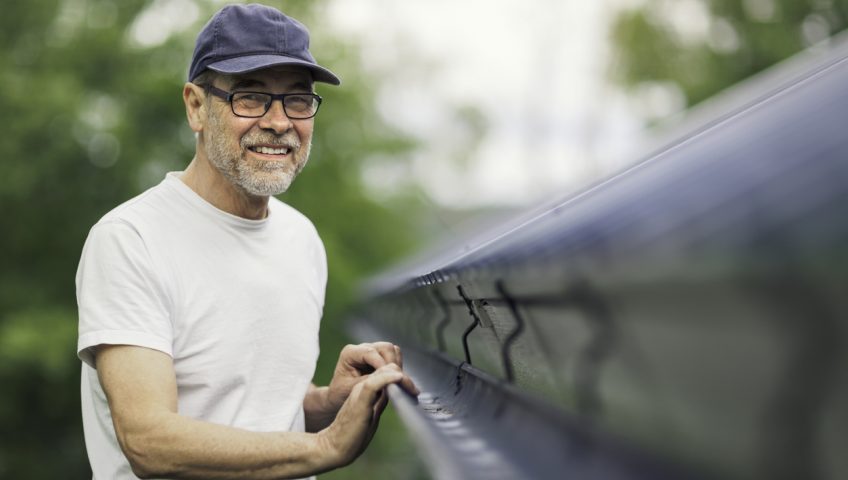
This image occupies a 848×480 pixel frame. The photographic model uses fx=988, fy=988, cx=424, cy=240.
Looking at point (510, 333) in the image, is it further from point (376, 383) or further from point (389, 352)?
point (389, 352)

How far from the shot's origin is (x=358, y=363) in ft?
7.02

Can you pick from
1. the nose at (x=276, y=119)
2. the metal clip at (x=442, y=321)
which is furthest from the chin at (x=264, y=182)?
the metal clip at (x=442, y=321)

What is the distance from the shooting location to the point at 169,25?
15.6m

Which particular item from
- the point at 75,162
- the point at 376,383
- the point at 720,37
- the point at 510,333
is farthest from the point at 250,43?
the point at 720,37

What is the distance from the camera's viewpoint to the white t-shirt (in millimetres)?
2031

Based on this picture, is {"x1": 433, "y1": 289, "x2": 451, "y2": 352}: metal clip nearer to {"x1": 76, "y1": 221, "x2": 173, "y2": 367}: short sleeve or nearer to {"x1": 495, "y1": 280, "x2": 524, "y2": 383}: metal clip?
{"x1": 495, "y1": 280, "x2": 524, "y2": 383}: metal clip

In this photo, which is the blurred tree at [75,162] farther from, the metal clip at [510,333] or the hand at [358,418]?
the metal clip at [510,333]

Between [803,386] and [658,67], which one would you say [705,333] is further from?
[658,67]

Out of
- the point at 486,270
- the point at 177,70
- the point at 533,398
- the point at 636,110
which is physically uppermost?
the point at 177,70

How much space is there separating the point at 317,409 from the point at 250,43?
35.2 inches

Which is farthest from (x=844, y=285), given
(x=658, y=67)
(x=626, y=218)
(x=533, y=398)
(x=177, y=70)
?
(x=658, y=67)

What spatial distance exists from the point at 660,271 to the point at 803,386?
0.38ft

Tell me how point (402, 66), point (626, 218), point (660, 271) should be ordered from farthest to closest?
1. point (402, 66)
2. point (626, 218)
3. point (660, 271)

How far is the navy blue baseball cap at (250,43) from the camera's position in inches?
85.2
